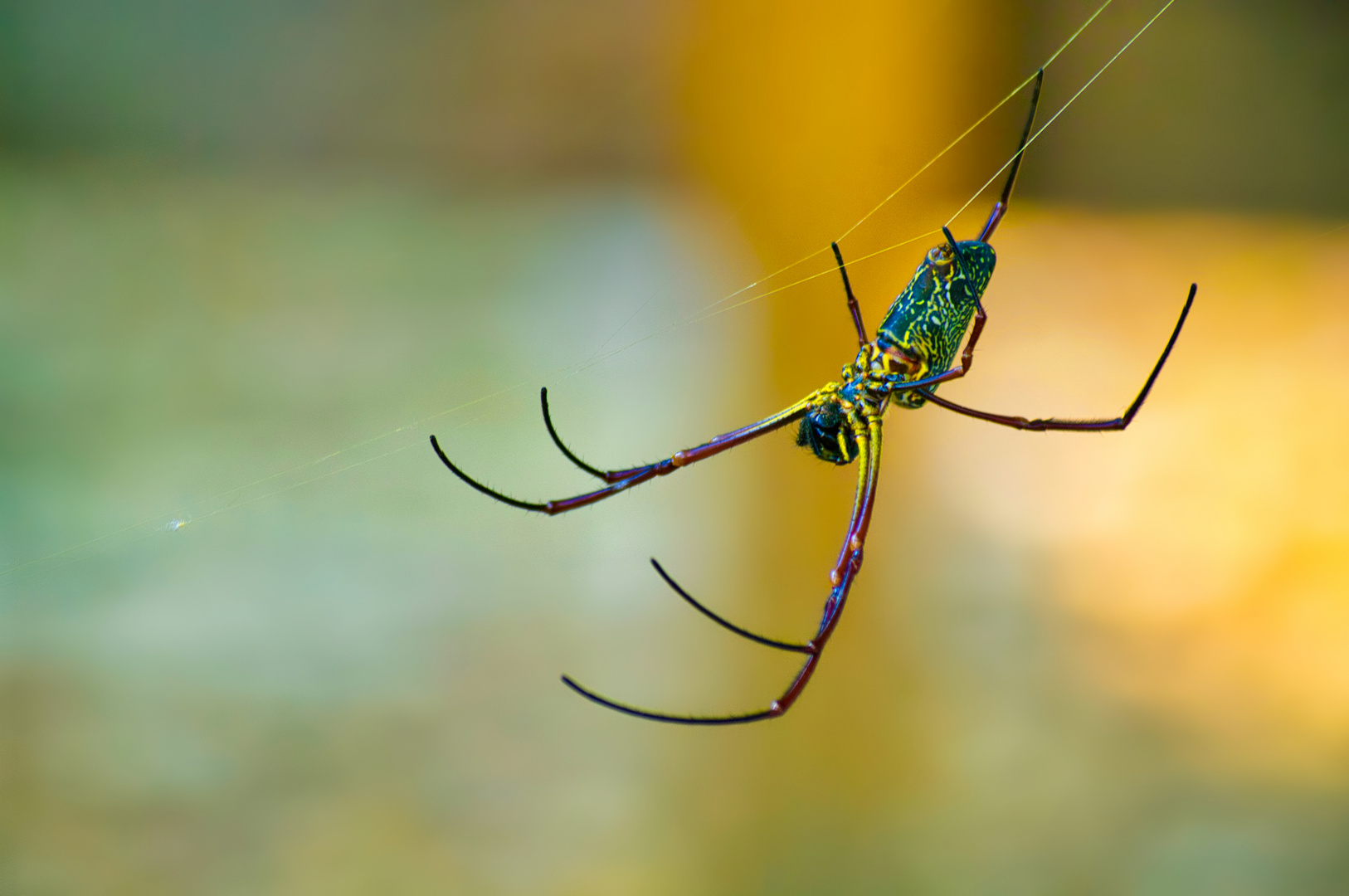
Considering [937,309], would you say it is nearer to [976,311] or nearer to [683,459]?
[976,311]

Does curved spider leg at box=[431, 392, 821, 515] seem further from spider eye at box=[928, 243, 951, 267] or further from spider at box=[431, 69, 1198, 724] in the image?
spider eye at box=[928, 243, 951, 267]

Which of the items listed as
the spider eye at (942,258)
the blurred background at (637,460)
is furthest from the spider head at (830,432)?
the blurred background at (637,460)

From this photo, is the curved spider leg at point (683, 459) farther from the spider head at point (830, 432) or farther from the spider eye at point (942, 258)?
the spider eye at point (942, 258)

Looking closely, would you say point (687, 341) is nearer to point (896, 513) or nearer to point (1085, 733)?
point (896, 513)

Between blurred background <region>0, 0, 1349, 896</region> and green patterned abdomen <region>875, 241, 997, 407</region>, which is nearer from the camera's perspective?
green patterned abdomen <region>875, 241, 997, 407</region>

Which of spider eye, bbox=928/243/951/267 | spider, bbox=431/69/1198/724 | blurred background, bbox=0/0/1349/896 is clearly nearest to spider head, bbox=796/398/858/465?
spider, bbox=431/69/1198/724

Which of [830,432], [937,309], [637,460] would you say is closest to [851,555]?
[830,432]
